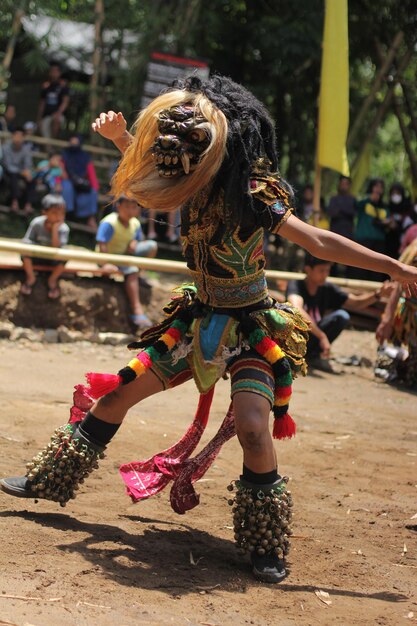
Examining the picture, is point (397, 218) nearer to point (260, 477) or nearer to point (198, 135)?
point (260, 477)

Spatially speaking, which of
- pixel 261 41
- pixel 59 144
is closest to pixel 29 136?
pixel 59 144

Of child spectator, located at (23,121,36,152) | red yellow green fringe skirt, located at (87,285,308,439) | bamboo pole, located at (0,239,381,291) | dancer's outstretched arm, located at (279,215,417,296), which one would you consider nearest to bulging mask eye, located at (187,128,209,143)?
dancer's outstretched arm, located at (279,215,417,296)

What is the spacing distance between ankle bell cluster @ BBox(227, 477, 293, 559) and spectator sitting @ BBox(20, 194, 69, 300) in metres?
5.42

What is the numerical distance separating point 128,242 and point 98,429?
560 cm

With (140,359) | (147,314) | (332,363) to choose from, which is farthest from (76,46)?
(140,359)

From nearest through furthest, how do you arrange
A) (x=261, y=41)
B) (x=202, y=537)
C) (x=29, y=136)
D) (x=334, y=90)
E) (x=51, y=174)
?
(x=202, y=537), (x=334, y=90), (x=51, y=174), (x=29, y=136), (x=261, y=41)

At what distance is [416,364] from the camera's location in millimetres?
8570

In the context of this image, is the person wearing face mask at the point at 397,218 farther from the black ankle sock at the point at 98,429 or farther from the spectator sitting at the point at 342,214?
the black ankle sock at the point at 98,429

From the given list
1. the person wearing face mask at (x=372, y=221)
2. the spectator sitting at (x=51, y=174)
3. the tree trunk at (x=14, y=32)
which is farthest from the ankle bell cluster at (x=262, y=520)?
the tree trunk at (x=14, y=32)

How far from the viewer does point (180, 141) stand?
3668 millimetres

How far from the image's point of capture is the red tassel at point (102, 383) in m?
4.10

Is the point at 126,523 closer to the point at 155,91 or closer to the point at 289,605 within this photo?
the point at 289,605

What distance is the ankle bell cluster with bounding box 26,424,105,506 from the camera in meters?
4.17

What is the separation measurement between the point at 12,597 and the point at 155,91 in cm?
1098
